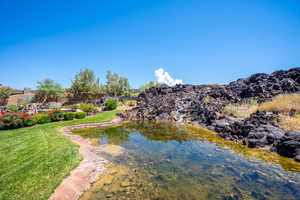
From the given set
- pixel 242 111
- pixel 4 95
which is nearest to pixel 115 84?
pixel 4 95

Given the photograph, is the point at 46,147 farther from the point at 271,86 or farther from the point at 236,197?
the point at 271,86

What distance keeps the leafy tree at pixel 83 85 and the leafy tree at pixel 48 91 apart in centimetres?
353

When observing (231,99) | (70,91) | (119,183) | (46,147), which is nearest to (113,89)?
(70,91)

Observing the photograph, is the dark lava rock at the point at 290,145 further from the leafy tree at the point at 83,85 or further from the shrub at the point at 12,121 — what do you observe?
the leafy tree at the point at 83,85

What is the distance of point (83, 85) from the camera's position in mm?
39906

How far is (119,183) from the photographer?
429 cm

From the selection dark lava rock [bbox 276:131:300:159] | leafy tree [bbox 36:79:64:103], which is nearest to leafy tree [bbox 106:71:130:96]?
leafy tree [bbox 36:79:64:103]

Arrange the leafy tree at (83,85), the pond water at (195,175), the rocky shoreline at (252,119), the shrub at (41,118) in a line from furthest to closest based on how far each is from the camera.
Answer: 1. the leafy tree at (83,85)
2. the shrub at (41,118)
3. the rocky shoreline at (252,119)
4. the pond water at (195,175)

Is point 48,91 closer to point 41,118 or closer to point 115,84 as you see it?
point 115,84

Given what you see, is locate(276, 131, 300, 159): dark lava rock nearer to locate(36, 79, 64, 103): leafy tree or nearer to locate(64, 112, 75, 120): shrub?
locate(64, 112, 75, 120): shrub

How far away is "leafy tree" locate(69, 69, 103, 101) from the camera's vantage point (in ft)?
129

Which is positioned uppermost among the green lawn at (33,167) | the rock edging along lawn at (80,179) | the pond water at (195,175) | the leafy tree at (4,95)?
the leafy tree at (4,95)

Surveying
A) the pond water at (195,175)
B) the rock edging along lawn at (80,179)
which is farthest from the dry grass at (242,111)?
the rock edging along lawn at (80,179)

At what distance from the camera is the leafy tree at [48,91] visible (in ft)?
119
